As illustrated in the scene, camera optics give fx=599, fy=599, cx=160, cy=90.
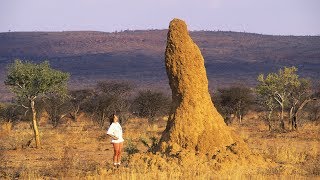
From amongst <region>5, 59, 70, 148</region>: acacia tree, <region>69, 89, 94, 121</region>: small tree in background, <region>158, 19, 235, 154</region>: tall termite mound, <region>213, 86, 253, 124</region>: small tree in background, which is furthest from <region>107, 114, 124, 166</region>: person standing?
<region>69, 89, 94, 121</region>: small tree in background

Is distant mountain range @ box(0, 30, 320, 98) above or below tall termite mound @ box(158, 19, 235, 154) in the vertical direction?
below

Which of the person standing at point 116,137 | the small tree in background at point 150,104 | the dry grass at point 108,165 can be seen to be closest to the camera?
the dry grass at point 108,165

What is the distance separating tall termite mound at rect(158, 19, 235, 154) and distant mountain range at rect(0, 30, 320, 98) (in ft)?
208

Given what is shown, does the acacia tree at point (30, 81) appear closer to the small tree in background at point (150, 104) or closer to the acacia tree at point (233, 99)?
the small tree in background at point (150, 104)

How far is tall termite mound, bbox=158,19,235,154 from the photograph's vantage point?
13.5m

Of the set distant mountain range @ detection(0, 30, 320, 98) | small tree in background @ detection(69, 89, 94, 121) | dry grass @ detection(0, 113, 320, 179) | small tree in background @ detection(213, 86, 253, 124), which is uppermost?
dry grass @ detection(0, 113, 320, 179)

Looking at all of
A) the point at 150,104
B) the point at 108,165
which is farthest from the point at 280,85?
the point at 108,165

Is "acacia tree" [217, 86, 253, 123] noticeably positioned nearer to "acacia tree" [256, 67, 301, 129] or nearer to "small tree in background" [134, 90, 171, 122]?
Answer: "small tree in background" [134, 90, 171, 122]

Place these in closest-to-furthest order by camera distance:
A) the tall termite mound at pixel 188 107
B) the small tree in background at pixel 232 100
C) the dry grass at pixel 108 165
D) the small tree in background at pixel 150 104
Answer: the dry grass at pixel 108 165 < the tall termite mound at pixel 188 107 < the small tree in background at pixel 232 100 < the small tree in background at pixel 150 104

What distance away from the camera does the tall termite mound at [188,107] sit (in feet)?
44.4

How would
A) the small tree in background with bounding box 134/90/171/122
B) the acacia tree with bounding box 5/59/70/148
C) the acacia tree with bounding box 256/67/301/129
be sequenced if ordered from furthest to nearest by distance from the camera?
the small tree in background with bounding box 134/90/171/122, the acacia tree with bounding box 256/67/301/129, the acacia tree with bounding box 5/59/70/148

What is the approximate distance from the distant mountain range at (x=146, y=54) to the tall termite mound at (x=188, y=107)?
63.4 metres

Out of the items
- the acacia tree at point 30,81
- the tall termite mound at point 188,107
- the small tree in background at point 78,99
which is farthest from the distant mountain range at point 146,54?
the tall termite mound at point 188,107

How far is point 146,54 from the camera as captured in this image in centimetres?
11106
